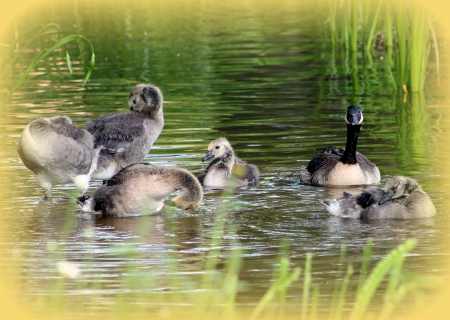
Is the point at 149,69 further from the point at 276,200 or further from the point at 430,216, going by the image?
the point at 430,216

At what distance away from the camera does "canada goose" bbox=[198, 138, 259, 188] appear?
1148cm

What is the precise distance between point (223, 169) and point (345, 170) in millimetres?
1643

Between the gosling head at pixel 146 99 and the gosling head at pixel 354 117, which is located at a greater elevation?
the gosling head at pixel 146 99

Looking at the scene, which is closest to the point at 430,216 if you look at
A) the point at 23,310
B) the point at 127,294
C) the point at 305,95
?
the point at 127,294

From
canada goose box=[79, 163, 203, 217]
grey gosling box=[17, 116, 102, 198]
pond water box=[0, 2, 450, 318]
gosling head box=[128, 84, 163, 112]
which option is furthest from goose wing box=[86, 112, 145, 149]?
canada goose box=[79, 163, 203, 217]

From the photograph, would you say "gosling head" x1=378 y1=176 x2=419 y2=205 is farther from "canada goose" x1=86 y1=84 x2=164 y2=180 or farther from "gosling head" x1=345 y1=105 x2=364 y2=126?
"canada goose" x1=86 y1=84 x2=164 y2=180

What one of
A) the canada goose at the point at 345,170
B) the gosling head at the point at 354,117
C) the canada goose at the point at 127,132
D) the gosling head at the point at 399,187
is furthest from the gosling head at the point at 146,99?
the gosling head at the point at 399,187

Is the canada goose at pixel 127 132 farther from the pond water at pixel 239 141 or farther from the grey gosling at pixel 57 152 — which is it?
the pond water at pixel 239 141

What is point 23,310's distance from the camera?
678 cm

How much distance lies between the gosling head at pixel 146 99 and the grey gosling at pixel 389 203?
3.55 meters

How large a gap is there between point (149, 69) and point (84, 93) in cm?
339

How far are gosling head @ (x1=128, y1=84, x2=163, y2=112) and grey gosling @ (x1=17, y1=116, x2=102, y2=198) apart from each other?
1.64 m

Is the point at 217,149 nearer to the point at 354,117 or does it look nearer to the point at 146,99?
the point at 146,99

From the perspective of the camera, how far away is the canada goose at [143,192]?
9.61m
